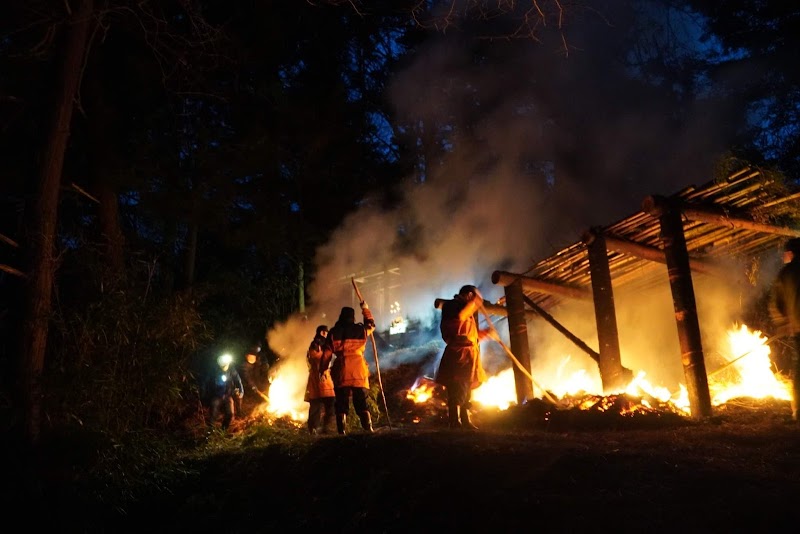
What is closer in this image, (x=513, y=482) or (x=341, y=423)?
(x=513, y=482)

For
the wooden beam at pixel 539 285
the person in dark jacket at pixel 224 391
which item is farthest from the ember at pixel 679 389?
the person in dark jacket at pixel 224 391

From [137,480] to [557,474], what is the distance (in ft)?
16.7

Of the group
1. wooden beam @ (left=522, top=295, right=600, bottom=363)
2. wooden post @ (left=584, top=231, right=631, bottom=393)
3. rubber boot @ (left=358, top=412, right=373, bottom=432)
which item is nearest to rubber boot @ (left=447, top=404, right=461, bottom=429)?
rubber boot @ (left=358, top=412, right=373, bottom=432)

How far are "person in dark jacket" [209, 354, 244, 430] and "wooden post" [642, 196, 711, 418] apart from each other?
861 centimetres

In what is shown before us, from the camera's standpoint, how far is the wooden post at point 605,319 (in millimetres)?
8523

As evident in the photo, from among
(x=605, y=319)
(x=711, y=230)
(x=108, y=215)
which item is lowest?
(x=605, y=319)

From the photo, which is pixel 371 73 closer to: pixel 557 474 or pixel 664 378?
pixel 664 378

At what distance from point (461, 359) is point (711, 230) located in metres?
4.99

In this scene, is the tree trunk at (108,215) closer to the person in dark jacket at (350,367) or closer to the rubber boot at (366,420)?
the person in dark jacket at (350,367)

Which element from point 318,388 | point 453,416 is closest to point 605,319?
point 453,416

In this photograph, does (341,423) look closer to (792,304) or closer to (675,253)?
(675,253)

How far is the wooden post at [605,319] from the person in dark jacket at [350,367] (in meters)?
3.72

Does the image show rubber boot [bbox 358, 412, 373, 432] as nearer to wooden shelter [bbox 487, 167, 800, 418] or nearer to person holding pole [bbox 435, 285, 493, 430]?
person holding pole [bbox 435, 285, 493, 430]

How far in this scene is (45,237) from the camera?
694cm
